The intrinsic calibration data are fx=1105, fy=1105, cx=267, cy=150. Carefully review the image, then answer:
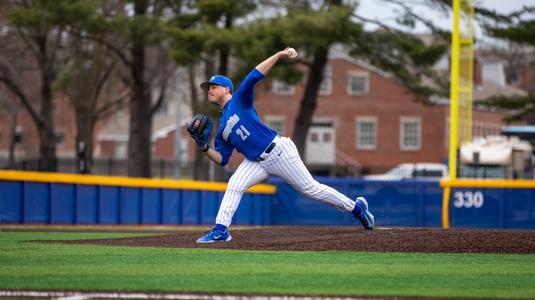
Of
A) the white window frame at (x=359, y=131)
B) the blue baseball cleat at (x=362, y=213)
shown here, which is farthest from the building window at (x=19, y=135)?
the blue baseball cleat at (x=362, y=213)

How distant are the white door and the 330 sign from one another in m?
33.8

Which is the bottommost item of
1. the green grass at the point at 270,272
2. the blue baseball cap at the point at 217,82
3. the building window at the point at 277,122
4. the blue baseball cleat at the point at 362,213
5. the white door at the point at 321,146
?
the green grass at the point at 270,272

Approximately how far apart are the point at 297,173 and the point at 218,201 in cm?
1631

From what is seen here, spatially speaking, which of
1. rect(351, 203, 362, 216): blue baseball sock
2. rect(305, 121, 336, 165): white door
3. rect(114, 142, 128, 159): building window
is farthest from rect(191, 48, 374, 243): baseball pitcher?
rect(114, 142, 128, 159): building window

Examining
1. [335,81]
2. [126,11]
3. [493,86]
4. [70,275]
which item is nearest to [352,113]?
[335,81]

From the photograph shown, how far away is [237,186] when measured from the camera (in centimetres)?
1169

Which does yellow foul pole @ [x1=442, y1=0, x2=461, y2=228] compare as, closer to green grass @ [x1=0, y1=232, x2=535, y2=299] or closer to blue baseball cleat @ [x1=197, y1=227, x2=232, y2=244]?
blue baseball cleat @ [x1=197, y1=227, x2=232, y2=244]

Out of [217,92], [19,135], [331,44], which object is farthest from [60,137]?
[217,92]

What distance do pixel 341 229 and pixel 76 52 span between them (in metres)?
31.2

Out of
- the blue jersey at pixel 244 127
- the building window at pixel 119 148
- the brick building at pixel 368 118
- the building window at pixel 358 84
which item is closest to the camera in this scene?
the blue jersey at pixel 244 127

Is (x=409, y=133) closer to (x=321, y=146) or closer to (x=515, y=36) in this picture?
(x=321, y=146)

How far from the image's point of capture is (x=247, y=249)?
11305 mm

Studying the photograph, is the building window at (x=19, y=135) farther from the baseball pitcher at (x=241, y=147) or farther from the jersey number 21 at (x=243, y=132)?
the jersey number 21 at (x=243, y=132)

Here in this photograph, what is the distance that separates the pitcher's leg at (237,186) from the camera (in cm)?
1159
